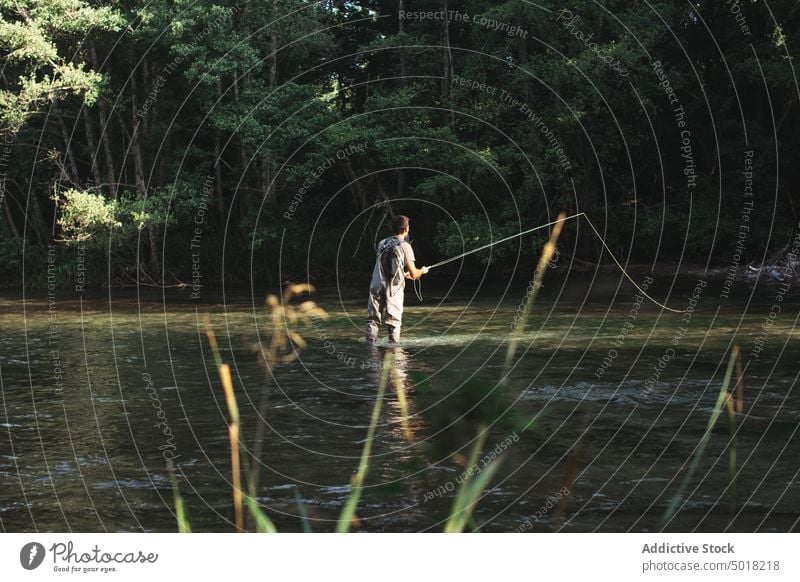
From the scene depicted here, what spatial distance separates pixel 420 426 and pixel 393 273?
677 cm

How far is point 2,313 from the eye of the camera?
28.4 m

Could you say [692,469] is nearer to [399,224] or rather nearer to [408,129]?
[399,224]

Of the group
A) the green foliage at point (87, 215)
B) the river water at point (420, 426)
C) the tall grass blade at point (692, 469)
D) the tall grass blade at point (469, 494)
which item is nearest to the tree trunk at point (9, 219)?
Answer: the green foliage at point (87, 215)

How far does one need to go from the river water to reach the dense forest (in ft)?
56.1

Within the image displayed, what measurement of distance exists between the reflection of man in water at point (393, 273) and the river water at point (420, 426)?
0.66 m

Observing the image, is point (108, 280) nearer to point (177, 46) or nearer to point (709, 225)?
point (177, 46)

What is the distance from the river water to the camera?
760 cm

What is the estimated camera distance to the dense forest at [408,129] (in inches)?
1459

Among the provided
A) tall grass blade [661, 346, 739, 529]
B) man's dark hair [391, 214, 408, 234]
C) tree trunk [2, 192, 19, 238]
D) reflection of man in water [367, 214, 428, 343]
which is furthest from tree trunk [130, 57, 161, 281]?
tall grass blade [661, 346, 739, 529]

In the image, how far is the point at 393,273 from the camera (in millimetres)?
17328

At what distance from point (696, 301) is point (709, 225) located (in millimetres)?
13511

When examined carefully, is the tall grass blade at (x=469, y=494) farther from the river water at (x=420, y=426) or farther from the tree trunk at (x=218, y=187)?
the tree trunk at (x=218, y=187)

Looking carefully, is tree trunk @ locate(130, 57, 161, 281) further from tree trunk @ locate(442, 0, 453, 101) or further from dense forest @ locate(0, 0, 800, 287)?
tree trunk @ locate(442, 0, 453, 101)
